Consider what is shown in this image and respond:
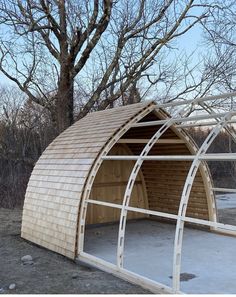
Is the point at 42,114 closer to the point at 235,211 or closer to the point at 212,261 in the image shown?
the point at 235,211

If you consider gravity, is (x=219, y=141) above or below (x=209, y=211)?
above

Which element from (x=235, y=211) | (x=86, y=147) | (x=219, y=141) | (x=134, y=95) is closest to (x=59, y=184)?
(x=86, y=147)

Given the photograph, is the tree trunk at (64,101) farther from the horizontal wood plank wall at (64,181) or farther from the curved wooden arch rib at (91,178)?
the curved wooden arch rib at (91,178)

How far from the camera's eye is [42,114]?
723 inches

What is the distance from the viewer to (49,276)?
6.01 meters

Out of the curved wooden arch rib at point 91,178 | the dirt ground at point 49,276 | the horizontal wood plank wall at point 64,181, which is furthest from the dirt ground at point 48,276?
the curved wooden arch rib at point 91,178

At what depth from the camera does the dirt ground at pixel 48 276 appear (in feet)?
17.5

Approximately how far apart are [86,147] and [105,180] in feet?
8.15

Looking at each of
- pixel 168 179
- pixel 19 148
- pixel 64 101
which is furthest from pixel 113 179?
pixel 19 148

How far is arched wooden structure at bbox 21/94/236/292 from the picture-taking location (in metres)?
6.32

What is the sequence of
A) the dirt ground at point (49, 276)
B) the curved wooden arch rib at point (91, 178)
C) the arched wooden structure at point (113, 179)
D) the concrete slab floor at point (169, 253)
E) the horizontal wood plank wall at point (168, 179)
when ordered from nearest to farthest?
the dirt ground at point (49, 276) < the concrete slab floor at point (169, 253) < the arched wooden structure at point (113, 179) < the curved wooden arch rib at point (91, 178) < the horizontal wood plank wall at point (168, 179)

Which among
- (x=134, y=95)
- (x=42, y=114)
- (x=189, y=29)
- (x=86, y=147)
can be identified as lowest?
(x=86, y=147)

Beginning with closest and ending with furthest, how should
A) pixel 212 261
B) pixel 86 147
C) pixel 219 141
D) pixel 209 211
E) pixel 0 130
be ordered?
pixel 212 261
pixel 86 147
pixel 209 211
pixel 0 130
pixel 219 141

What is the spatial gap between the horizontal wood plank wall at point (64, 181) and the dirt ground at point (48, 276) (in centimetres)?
29
